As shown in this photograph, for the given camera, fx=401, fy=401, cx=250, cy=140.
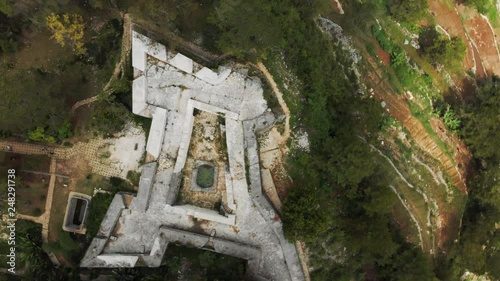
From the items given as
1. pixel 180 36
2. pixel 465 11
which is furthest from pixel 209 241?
pixel 465 11

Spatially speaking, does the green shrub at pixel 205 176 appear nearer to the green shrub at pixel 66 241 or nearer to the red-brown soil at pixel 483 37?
the green shrub at pixel 66 241

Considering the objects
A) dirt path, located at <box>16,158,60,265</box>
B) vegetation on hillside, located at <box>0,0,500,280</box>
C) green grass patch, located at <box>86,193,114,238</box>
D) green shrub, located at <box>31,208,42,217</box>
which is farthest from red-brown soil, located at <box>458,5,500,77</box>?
green shrub, located at <box>31,208,42,217</box>

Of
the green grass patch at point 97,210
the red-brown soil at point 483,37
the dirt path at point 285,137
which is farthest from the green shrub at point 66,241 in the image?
the red-brown soil at point 483,37

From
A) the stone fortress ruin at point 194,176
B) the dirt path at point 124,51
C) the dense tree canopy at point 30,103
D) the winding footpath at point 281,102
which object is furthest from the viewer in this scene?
the winding footpath at point 281,102

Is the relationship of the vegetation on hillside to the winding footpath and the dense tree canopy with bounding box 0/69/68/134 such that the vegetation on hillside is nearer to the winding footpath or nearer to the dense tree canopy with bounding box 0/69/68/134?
the dense tree canopy with bounding box 0/69/68/134

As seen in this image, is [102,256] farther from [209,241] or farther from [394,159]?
[394,159]

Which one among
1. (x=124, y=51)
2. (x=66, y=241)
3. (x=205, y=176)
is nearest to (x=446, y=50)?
(x=205, y=176)

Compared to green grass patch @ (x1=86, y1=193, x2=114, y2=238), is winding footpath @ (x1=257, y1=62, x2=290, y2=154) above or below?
above

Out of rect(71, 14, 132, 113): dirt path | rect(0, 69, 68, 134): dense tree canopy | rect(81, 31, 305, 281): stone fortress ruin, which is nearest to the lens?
rect(0, 69, 68, 134): dense tree canopy

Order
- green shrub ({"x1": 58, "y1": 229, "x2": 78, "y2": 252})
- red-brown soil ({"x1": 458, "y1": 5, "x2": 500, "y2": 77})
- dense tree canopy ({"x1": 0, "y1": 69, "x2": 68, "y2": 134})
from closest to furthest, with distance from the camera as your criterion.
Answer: dense tree canopy ({"x1": 0, "y1": 69, "x2": 68, "y2": 134}) < green shrub ({"x1": 58, "y1": 229, "x2": 78, "y2": 252}) < red-brown soil ({"x1": 458, "y1": 5, "x2": 500, "y2": 77})
